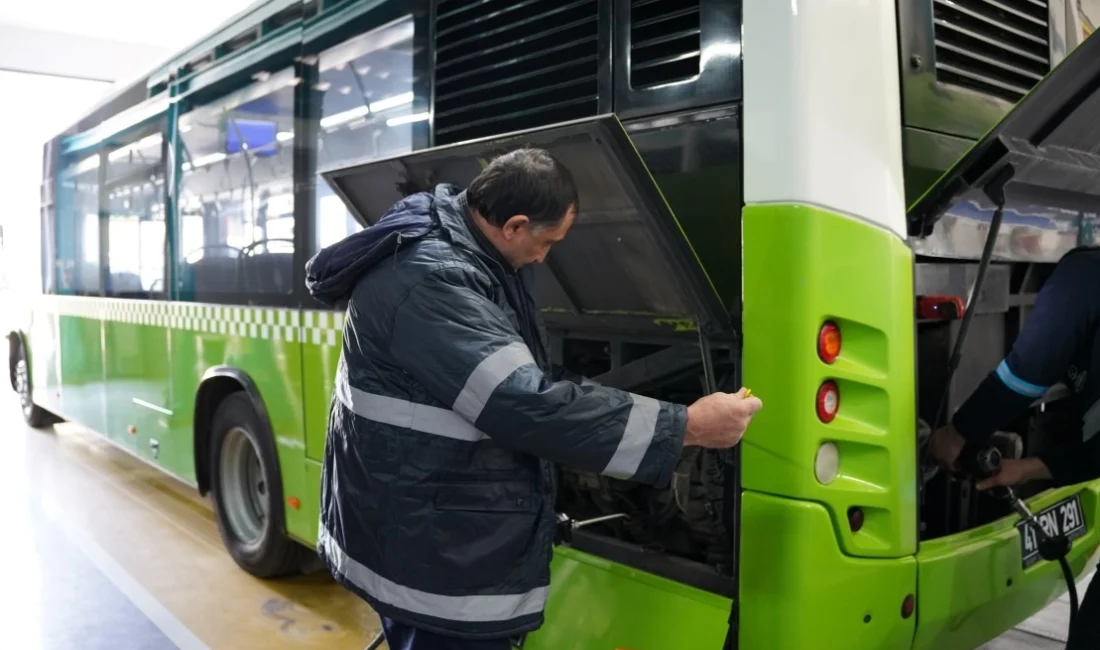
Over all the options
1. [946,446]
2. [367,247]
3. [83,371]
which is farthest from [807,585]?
[83,371]

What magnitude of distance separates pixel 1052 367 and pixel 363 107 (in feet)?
7.89

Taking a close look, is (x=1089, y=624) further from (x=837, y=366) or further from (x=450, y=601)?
(x=450, y=601)

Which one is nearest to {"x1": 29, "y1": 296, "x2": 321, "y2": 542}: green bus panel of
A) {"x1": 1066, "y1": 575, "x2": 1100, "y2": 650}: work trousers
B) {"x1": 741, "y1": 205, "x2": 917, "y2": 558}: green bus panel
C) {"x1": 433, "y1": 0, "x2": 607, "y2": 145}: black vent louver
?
{"x1": 433, "y1": 0, "x2": 607, "y2": 145}: black vent louver

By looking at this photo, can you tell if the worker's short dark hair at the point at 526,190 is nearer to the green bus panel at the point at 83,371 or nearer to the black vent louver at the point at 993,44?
the black vent louver at the point at 993,44

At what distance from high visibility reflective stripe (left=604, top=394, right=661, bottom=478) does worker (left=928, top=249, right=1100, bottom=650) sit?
1081mm

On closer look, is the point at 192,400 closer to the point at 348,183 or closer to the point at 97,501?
the point at 97,501

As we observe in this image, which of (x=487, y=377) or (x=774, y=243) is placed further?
(x=774, y=243)

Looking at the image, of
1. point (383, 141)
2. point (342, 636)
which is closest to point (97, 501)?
point (342, 636)

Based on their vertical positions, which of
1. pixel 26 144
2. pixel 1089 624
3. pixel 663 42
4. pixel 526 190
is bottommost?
pixel 1089 624

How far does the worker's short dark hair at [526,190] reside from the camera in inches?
71.1

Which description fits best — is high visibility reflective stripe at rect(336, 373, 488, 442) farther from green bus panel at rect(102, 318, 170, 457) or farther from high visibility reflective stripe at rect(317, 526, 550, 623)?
green bus panel at rect(102, 318, 170, 457)

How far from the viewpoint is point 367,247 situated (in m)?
1.85

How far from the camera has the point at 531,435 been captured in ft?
5.53

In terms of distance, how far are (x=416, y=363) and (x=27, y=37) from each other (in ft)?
31.6
